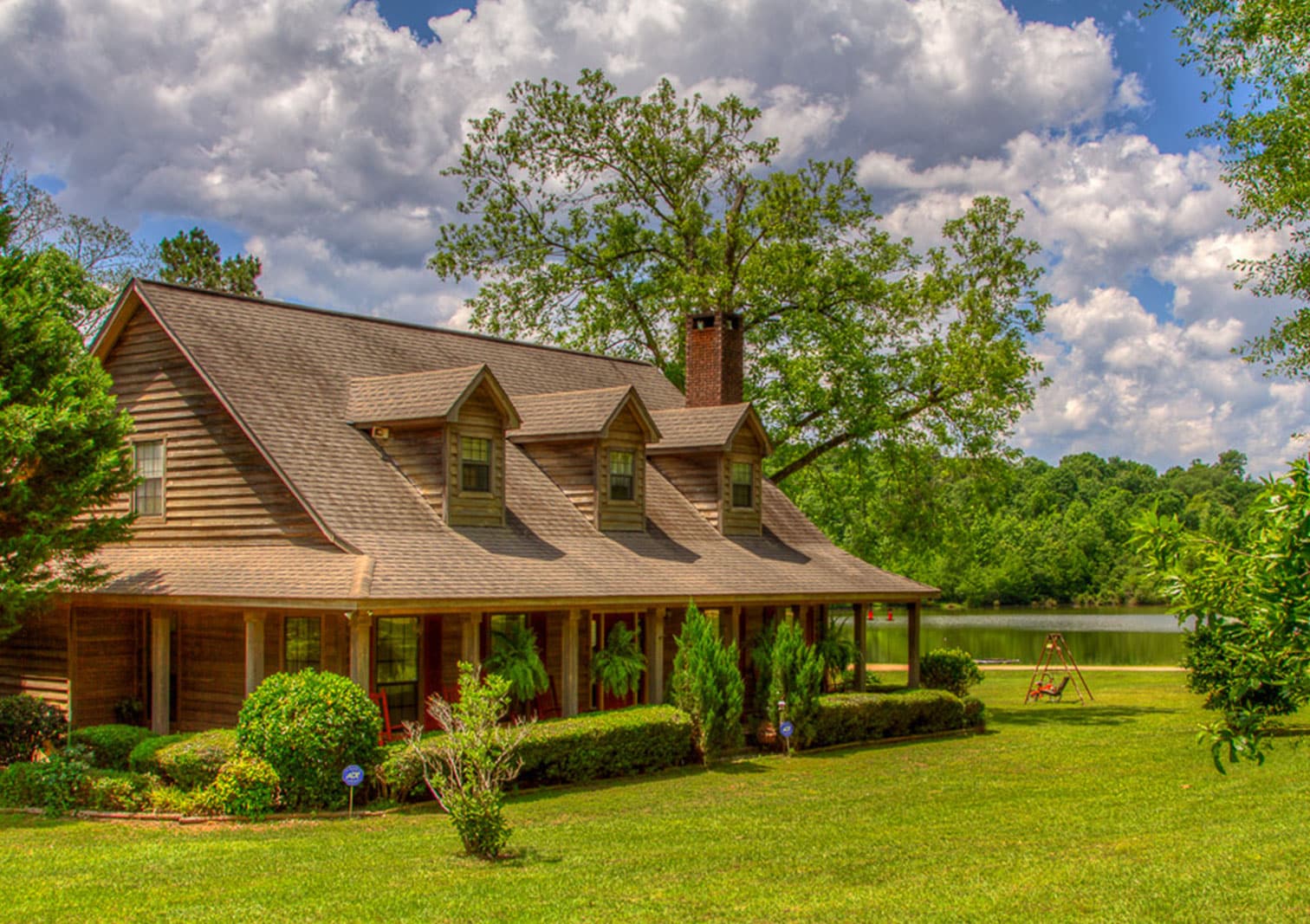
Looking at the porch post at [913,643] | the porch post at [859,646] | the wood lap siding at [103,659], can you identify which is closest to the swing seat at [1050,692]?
the porch post at [913,643]

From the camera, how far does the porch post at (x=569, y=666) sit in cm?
1980

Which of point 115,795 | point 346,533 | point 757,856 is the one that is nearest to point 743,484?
point 346,533

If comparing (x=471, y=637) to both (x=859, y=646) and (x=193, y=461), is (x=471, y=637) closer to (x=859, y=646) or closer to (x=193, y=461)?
(x=193, y=461)

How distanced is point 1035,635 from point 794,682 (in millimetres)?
47615

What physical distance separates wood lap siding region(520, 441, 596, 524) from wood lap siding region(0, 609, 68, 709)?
340 inches

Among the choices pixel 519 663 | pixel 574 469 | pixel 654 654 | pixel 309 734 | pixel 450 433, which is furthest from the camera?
pixel 574 469

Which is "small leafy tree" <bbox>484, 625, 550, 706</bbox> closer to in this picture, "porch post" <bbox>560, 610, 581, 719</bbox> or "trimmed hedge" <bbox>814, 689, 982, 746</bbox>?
"porch post" <bbox>560, 610, 581, 719</bbox>

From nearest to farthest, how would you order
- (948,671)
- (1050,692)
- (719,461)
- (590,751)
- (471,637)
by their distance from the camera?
(590,751), (471,637), (719,461), (948,671), (1050,692)

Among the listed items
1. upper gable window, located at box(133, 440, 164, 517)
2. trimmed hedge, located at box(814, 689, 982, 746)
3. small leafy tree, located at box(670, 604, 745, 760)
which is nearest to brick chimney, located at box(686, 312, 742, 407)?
trimmed hedge, located at box(814, 689, 982, 746)

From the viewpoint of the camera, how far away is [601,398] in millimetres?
24031

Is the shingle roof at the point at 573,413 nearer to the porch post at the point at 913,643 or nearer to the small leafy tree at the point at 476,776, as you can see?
the porch post at the point at 913,643

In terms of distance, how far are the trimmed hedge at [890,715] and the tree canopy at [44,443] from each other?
39.0 feet

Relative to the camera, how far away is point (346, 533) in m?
18.5

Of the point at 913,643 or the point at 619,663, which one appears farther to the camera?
the point at 913,643
